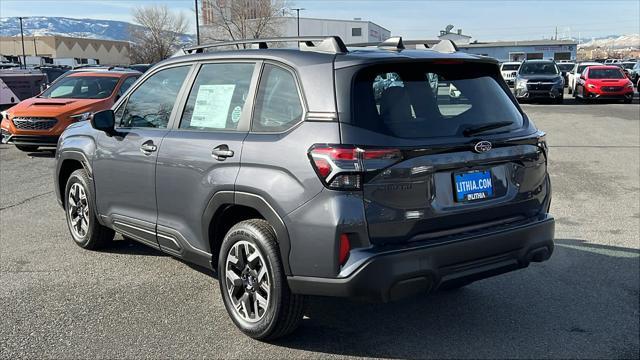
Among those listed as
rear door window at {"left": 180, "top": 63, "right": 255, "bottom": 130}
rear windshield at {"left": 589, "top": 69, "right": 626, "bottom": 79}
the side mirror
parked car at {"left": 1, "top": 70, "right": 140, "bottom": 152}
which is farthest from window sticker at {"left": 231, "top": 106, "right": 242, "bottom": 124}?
rear windshield at {"left": 589, "top": 69, "right": 626, "bottom": 79}

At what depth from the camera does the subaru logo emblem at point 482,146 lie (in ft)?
11.9

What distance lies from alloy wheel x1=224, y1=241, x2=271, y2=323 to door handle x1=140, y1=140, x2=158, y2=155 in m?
1.15

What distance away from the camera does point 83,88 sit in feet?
43.4

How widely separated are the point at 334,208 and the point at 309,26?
97.5 m

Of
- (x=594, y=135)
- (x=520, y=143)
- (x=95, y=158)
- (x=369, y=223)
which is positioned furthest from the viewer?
(x=594, y=135)

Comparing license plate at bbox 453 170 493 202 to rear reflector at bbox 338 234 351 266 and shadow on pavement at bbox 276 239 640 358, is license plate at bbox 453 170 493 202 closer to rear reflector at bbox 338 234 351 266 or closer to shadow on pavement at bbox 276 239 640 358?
rear reflector at bbox 338 234 351 266

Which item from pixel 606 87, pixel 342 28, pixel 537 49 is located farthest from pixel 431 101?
pixel 342 28

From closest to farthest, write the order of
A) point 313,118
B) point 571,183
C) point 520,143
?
point 313,118, point 520,143, point 571,183

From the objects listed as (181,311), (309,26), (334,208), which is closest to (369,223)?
(334,208)

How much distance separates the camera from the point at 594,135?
14.3 meters

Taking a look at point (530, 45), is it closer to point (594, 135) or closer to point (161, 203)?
point (594, 135)

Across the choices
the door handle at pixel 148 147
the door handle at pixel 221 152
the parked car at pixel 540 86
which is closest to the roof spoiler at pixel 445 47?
the door handle at pixel 221 152

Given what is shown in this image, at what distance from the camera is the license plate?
11.8 ft

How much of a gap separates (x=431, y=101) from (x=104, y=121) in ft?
9.14
